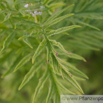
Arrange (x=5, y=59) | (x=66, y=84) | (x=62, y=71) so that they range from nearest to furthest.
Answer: (x=62, y=71) < (x=5, y=59) < (x=66, y=84)

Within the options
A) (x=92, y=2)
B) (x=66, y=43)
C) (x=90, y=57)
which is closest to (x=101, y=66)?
(x=90, y=57)

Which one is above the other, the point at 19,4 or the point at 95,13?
the point at 19,4

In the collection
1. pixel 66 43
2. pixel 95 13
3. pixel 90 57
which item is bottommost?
pixel 90 57

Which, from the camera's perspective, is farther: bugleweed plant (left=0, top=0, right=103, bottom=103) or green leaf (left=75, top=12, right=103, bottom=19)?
green leaf (left=75, top=12, right=103, bottom=19)

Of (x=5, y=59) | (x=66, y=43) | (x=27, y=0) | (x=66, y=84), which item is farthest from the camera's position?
(x=66, y=84)

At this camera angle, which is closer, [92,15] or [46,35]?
[46,35]

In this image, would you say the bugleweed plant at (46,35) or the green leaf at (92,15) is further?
the green leaf at (92,15)

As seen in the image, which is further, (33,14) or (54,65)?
(33,14)

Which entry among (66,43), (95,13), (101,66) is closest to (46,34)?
(95,13)

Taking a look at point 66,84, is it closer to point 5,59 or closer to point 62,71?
point 5,59
